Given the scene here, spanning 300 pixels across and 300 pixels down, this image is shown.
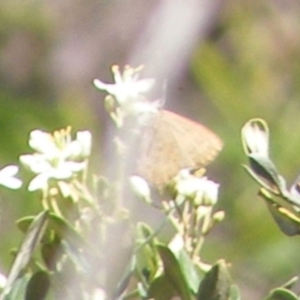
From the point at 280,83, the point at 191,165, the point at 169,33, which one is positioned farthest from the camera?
the point at 169,33

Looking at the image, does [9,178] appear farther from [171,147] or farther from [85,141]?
[171,147]

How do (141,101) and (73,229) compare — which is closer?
(73,229)

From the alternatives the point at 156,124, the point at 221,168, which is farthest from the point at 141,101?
the point at 221,168

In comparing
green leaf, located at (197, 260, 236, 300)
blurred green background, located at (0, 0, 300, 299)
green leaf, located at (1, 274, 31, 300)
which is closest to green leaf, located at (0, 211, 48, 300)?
green leaf, located at (1, 274, 31, 300)

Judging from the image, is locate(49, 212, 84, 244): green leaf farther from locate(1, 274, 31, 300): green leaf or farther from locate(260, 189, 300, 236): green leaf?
locate(260, 189, 300, 236): green leaf

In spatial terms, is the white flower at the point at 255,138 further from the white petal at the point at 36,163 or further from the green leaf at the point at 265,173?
the white petal at the point at 36,163

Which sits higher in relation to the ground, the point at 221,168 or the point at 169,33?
the point at 169,33

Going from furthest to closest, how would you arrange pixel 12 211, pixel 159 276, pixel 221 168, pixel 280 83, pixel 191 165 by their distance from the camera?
pixel 280 83 → pixel 221 168 → pixel 12 211 → pixel 191 165 → pixel 159 276

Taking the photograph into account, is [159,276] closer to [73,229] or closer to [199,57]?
[73,229]
